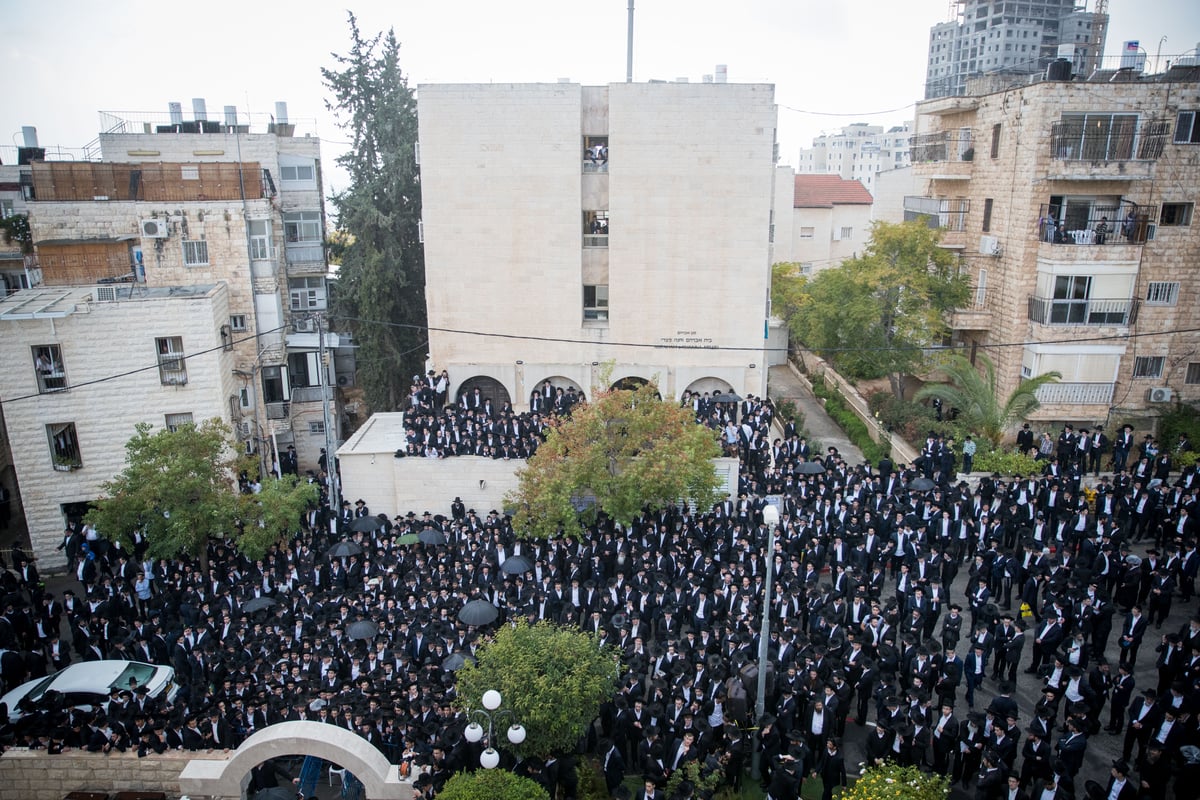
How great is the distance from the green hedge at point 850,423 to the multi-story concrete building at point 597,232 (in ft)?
12.2

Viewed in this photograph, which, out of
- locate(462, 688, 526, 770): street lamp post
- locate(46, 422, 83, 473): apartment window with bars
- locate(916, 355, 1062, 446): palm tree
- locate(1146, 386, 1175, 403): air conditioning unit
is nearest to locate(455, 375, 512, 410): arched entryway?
locate(46, 422, 83, 473): apartment window with bars

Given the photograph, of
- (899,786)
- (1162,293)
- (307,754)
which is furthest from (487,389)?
(1162,293)

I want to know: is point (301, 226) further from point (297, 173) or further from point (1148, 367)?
point (1148, 367)

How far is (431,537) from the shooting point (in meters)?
19.9

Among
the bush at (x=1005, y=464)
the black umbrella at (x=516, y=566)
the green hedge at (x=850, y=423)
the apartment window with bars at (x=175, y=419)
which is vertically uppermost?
the apartment window with bars at (x=175, y=419)

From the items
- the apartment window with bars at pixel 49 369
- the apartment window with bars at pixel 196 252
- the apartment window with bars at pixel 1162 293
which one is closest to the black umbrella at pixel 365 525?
the apartment window with bars at pixel 49 369

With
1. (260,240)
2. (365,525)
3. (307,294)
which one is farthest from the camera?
(307,294)

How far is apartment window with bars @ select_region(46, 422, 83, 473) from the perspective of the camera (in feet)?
78.2

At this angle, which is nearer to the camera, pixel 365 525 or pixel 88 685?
pixel 88 685

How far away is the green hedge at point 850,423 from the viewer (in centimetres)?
2617

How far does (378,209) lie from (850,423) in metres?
17.2

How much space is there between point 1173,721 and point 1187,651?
2158 millimetres

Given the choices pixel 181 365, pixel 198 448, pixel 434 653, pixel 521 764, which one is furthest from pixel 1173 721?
pixel 181 365

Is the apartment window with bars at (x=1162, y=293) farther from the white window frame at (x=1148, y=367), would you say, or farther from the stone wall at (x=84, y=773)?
the stone wall at (x=84, y=773)
